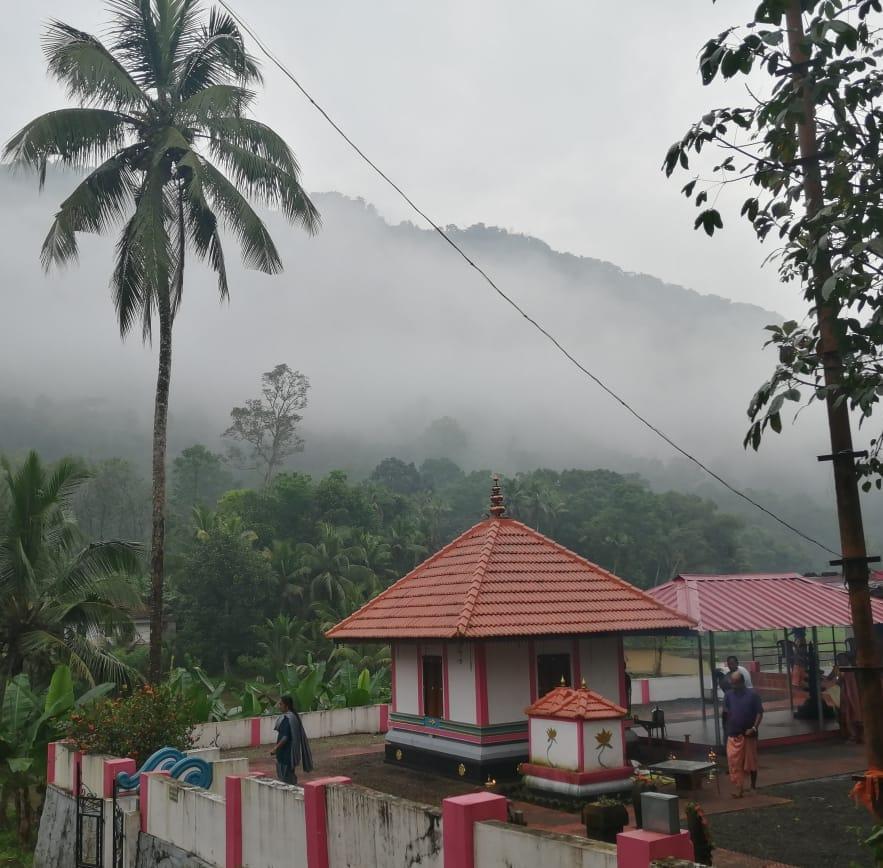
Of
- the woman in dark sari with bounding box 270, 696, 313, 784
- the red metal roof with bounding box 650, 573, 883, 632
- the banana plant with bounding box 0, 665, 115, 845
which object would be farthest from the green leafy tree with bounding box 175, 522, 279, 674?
the woman in dark sari with bounding box 270, 696, 313, 784

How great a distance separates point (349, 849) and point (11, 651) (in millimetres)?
12627

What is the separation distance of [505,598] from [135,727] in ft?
19.9

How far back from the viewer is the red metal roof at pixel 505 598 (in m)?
14.3

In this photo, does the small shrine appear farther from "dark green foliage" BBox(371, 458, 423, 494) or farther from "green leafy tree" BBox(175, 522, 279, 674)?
"dark green foliage" BBox(371, 458, 423, 494)

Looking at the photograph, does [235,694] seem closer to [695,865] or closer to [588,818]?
[588,818]

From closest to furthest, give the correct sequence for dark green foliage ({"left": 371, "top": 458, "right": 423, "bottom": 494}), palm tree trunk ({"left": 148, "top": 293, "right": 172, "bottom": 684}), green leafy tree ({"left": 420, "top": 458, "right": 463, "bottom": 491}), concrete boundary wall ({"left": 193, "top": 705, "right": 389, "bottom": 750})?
1. palm tree trunk ({"left": 148, "top": 293, "right": 172, "bottom": 684})
2. concrete boundary wall ({"left": 193, "top": 705, "right": 389, "bottom": 750})
3. dark green foliage ({"left": 371, "top": 458, "right": 423, "bottom": 494})
4. green leafy tree ({"left": 420, "top": 458, "right": 463, "bottom": 491})

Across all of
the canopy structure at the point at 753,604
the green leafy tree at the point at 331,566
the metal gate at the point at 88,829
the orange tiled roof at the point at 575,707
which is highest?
the green leafy tree at the point at 331,566

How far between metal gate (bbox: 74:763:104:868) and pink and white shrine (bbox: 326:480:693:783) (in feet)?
16.2

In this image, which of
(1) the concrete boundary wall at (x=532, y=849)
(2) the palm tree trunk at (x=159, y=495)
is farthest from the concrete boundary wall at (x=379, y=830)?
(2) the palm tree trunk at (x=159, y=495)

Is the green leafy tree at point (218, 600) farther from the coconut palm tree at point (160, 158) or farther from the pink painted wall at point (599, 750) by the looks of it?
the pink painted wall at point (599, 750)

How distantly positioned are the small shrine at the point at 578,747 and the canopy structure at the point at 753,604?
2.71 metres

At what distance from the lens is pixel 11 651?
1898cm

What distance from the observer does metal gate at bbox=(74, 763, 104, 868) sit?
12758 mm

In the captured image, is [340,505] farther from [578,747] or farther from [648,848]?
[648,848]
